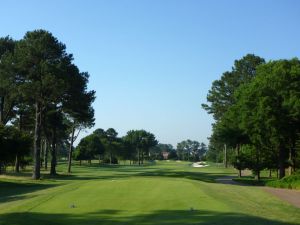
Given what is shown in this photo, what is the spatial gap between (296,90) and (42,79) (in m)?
26.4

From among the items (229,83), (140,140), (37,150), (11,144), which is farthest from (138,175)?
(140,140)

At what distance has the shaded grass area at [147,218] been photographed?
1564 centimetres

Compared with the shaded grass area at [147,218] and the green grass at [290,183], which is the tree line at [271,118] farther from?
the shaded grass area at [147,218]

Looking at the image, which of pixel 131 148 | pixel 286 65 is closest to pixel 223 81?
pixel 286 65

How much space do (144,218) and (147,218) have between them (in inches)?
4.0

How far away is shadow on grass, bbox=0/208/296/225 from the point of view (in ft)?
51.3

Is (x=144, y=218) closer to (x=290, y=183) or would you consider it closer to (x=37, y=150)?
(x=290, y=183)

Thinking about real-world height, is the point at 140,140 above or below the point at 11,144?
above

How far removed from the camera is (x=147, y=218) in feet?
53.3

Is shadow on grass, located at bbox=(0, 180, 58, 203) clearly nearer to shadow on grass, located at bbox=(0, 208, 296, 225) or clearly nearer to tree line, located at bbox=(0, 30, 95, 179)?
tree line, located at bbox=(0, 30, 95, 179)

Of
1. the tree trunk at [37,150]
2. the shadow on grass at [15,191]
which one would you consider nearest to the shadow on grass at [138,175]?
the tree trunk at [37,150]

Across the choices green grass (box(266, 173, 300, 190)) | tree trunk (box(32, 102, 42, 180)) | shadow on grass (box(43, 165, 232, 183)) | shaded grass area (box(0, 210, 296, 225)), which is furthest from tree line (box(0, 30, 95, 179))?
shaded grass area (box(0, 210, 296, 225))

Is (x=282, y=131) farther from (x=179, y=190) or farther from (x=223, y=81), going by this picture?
(x=223, y=81)

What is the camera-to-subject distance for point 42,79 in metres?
52.9
